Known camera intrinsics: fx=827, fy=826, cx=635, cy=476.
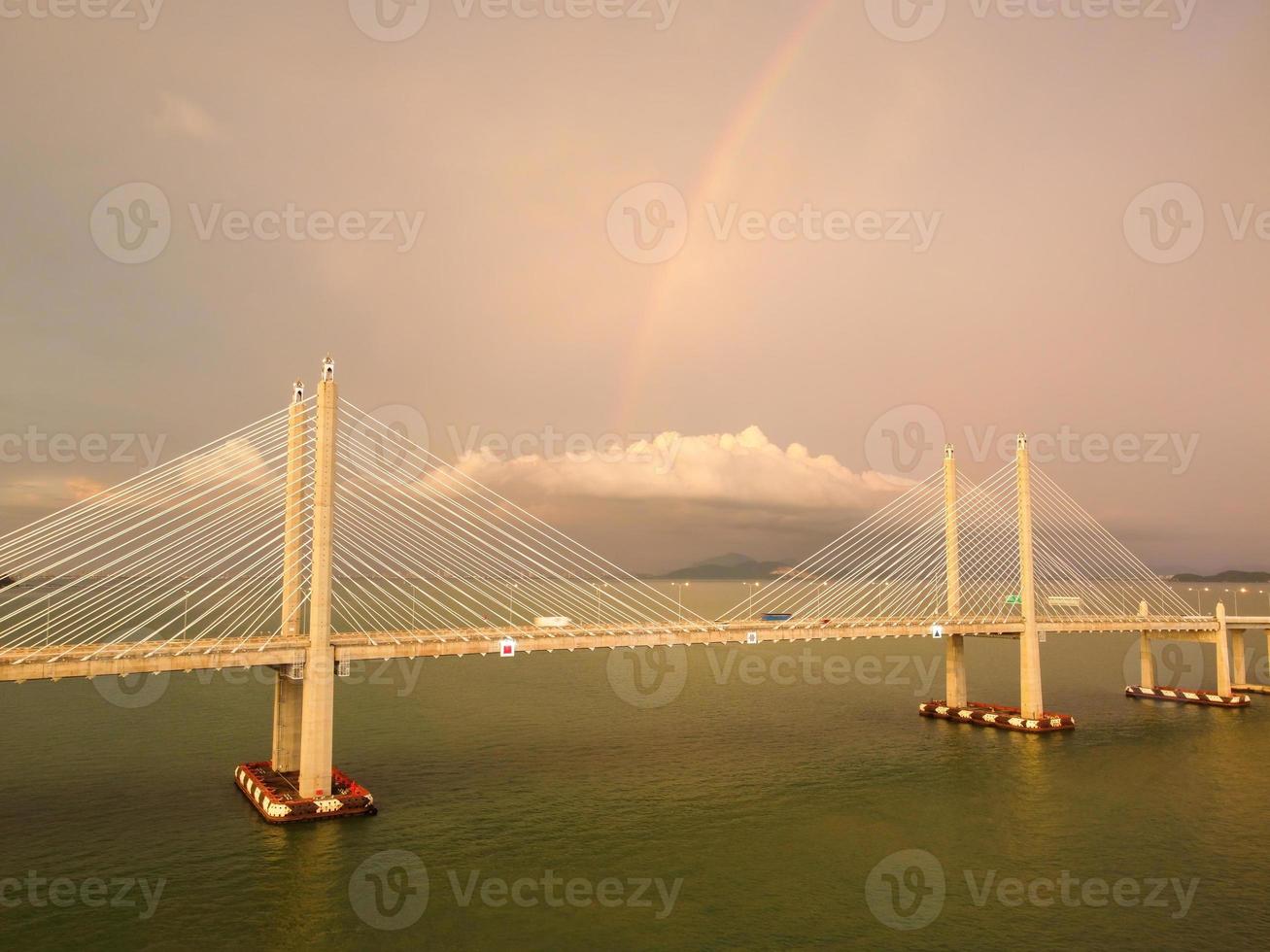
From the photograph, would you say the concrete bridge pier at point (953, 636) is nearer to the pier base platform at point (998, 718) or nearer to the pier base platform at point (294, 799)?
the pier base platform at point (998, 718)

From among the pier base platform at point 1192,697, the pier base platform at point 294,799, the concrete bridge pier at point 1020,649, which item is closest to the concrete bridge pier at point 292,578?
the pier base platform at point 294,799

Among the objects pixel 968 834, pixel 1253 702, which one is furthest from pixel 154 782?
pixel 1253 702

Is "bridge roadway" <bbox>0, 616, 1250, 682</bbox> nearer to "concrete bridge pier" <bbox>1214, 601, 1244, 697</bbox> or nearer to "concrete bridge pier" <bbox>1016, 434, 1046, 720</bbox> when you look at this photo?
"concrete bridge pier" <bbox>1016, 434, 1046, 720</bbox>

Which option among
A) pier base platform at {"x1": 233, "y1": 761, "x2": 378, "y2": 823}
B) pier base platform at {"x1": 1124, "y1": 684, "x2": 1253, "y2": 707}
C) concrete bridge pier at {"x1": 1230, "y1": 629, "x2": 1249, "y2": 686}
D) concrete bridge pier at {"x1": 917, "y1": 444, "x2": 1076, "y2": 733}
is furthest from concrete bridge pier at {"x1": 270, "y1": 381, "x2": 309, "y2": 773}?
concrete bridge pier at {"x1": 1230, "y1": 629, "x2": 1249, "y2": 686}

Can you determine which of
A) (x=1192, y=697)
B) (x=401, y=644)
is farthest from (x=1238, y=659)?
(x=401, y=644)

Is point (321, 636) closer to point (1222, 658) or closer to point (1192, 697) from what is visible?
point (1192, 697)

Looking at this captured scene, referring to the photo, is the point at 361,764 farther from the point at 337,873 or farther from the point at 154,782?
the point at 337,873
